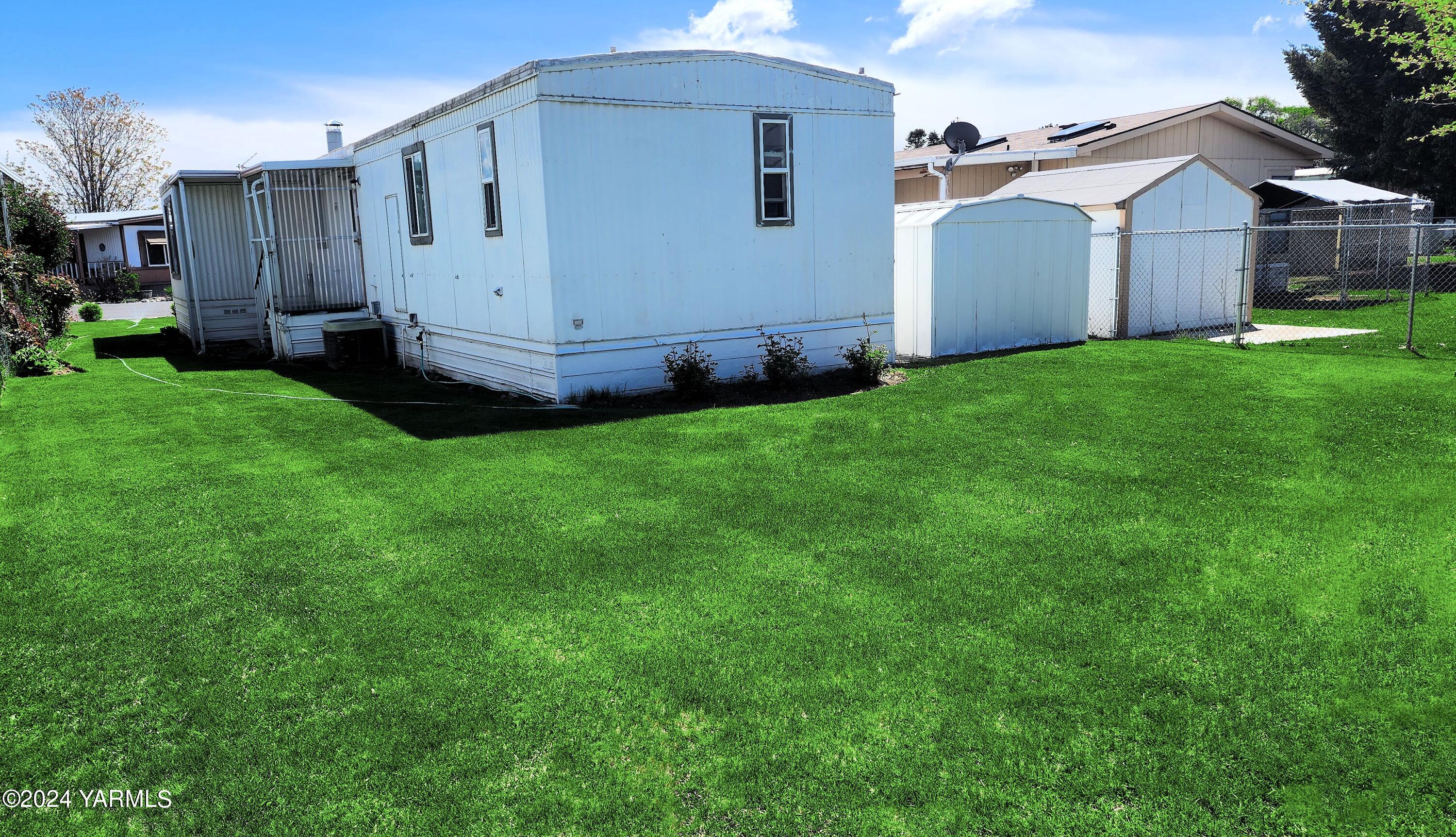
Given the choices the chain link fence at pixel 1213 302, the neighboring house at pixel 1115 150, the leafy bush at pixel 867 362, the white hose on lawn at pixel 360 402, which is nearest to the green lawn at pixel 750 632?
the white hose on lawn at pixel 360 402

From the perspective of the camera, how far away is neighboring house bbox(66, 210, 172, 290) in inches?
1244

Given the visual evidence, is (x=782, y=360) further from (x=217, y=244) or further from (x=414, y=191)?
(x=217, y=244)

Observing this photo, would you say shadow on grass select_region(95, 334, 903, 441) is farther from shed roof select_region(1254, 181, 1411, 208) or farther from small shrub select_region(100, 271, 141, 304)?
small shrub select_region(100, 271, 141, 304)

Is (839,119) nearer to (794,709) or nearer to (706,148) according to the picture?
(706,148)

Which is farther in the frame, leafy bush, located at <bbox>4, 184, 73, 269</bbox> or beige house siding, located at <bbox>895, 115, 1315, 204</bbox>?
beige house siding, located at <bbox>895, 115, 1315, 204</bbox>

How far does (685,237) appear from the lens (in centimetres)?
978

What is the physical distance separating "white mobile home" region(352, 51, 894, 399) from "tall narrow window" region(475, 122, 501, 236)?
22 mm

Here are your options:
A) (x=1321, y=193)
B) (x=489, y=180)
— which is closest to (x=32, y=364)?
(x=489, y=180)

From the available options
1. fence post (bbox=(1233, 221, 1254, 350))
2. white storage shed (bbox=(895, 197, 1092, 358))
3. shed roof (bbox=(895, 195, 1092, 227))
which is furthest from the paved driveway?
fence post (bbox=(1233, 221, 1254, 350))

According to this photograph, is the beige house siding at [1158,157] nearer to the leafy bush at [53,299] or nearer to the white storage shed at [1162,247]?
the white storage shed at [1162,247]

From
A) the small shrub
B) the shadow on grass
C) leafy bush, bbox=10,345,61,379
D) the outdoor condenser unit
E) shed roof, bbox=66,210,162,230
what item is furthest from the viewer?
shed roof, bbox=66,210,162,230

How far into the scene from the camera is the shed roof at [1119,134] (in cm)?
1905

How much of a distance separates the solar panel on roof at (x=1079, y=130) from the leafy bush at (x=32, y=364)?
18.2 m

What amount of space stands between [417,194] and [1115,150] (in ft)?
46.2
